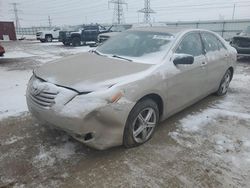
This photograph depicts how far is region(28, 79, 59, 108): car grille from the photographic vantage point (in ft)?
8.78

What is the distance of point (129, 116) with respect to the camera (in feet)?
9.34

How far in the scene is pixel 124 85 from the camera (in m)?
2.71

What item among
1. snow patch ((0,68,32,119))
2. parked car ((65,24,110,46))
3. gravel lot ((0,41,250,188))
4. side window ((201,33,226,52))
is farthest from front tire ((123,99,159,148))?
parked car ((65,24,110,46))

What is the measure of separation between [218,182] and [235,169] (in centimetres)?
36

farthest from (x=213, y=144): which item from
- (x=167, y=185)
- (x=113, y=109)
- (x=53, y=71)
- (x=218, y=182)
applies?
(x=53, y=71)

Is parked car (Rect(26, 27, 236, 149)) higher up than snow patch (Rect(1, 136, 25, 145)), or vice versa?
parked car (Rect(26, 27, 236, 149))

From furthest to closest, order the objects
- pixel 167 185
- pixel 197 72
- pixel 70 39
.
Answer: pixel 70 39 < pixel 197 72 < pixel 167 185

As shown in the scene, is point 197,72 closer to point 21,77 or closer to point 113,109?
point 113,109

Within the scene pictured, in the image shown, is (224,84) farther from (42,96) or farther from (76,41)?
(76,41)

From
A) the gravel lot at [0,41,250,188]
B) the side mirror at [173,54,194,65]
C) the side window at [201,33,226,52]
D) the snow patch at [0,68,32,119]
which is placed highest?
the side window at [201,33,226,52]

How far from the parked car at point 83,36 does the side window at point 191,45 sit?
49.2 feet

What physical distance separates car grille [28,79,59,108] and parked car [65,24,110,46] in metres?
15.8

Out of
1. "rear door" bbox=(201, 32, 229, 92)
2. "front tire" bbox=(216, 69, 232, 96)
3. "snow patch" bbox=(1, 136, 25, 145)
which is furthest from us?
"front tire" bbox=(216, 69, 232, 96)

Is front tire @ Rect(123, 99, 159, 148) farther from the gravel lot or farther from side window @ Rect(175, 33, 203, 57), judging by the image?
side window @ Rect(175, 33, 203, 57)
